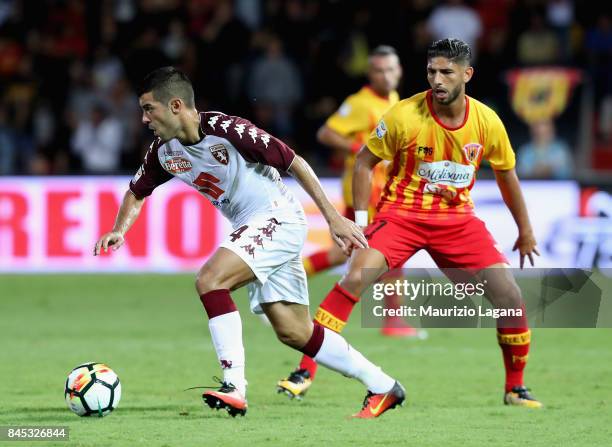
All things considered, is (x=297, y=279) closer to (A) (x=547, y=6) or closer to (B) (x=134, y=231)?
(B) (x=134, y=231)

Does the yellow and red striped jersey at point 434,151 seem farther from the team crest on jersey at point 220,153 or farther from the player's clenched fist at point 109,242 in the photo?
the player's clenched fist at point 109,242

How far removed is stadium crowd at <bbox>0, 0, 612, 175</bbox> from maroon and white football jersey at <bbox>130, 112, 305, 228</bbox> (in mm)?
9279

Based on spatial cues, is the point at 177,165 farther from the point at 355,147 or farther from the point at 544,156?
the point at 544,156

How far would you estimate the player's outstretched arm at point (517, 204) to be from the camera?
7539 millimetres

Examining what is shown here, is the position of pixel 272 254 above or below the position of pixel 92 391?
above

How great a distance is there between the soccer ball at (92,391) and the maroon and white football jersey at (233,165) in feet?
3.64

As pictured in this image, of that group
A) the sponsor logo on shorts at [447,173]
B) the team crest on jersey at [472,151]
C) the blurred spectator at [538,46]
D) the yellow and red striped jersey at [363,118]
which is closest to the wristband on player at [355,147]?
the yellow and red striped jersey at [363,118]

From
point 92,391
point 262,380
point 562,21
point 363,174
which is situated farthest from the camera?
point 562,21

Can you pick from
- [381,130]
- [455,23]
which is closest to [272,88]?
[455,23]

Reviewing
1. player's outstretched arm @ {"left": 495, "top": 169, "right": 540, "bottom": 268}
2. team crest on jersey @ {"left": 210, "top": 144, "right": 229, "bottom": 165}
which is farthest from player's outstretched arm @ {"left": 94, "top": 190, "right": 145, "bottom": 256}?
player's outstretched arm @ {"left": 495, "top": 169, "right": 540, "bottom": 268}

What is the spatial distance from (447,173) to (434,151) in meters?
0.16

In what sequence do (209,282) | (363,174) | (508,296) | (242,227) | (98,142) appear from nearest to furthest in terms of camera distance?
(209,282), (242,227), (508,296), (363,174), (98,142)

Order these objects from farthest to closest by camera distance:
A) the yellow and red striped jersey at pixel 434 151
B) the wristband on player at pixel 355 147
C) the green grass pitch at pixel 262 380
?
1. the wristband on player at pixel 355 147
2. the yellow and red striped jersey at pixel 434 151
3. the green grass pitch at pixel 262 380

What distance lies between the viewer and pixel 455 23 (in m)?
17.3
